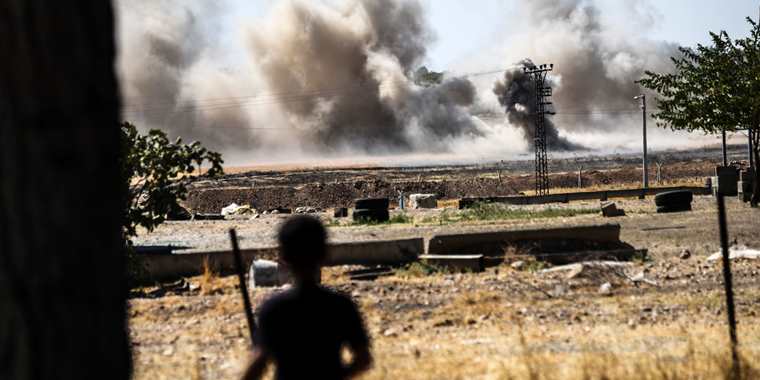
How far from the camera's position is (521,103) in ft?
358

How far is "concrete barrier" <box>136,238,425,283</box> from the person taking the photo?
51.8 ft

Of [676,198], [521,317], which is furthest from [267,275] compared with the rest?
[676,198]

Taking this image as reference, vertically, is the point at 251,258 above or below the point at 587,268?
above

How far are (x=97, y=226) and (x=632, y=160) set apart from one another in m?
96.0

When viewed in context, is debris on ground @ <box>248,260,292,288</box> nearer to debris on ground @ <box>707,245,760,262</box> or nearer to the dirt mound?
debris on ground @ <box>707,245,760,262</box>

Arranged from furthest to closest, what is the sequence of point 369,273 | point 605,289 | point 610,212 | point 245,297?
point 610,212, point 369,273, point 605,289, point 245,297

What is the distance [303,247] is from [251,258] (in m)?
12.6

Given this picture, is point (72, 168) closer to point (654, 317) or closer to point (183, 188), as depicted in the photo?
point (654, 317)

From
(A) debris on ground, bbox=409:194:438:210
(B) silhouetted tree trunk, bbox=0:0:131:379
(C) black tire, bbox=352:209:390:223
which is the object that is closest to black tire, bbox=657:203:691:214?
(C) black tire, bbox=352:209:390:223

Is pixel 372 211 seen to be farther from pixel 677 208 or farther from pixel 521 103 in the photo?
pixel 521 103

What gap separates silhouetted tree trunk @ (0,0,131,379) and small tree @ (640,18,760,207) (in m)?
25.1

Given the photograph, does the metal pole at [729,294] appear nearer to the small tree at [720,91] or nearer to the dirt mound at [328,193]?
the small tree at [720,91]

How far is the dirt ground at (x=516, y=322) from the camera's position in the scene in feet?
23.3

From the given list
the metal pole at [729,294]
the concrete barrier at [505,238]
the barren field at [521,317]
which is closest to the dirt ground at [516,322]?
the barren field at [521,317]
